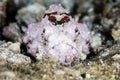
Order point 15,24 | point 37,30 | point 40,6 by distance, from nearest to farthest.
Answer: point 37,30 → point 15,24 → point 40,6

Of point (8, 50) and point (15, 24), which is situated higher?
point (15, 24)

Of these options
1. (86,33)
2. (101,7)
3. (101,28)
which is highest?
(101,7)

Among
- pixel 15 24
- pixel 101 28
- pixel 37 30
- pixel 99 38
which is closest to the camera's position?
pixel 37 30

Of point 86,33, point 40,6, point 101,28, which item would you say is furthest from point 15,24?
point 86,33

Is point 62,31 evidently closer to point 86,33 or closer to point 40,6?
point 86,33

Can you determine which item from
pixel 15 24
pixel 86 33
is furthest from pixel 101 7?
pixel 86 33

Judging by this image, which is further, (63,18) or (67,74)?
(63,18)
